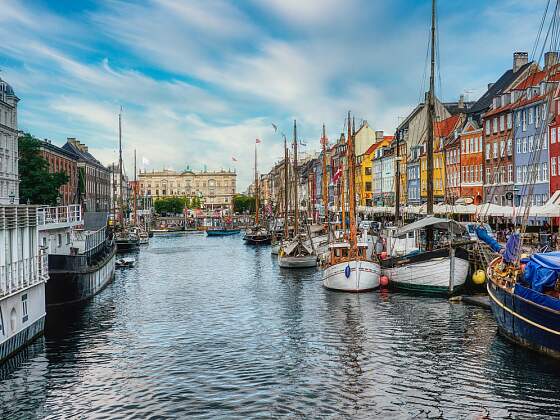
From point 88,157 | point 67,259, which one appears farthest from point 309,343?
point 88,157

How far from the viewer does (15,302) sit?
28.0 metres

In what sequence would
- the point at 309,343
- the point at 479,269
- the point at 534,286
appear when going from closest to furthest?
the point at 534,286 → the point at 309,343 → the point at 479,269

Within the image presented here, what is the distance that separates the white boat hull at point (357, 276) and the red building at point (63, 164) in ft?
240

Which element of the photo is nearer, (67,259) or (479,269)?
(67,259)

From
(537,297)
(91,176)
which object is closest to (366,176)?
(91,176)

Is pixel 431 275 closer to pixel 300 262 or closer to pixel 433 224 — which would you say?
pixel 433 224

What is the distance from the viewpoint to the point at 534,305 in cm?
2580

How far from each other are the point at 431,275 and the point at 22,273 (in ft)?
88.5

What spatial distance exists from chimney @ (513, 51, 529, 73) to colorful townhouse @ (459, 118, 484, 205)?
345 inches

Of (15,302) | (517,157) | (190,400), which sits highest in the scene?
(517,157)

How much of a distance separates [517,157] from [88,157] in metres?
105

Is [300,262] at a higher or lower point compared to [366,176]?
lower

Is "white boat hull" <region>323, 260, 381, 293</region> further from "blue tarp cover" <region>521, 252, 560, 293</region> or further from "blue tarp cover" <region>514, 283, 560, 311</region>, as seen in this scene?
"blue tarp cover" <region>521, 252, 560, 293</region>

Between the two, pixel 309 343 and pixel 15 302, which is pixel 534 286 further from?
pixel 15 302
